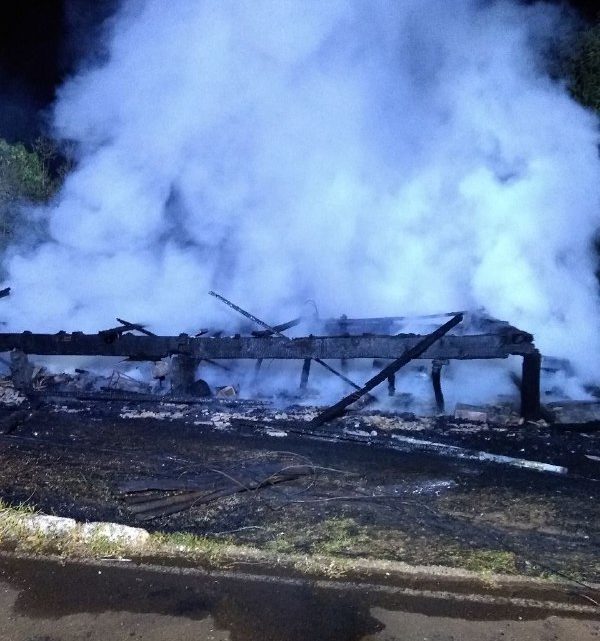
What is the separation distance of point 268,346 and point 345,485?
2.65 m

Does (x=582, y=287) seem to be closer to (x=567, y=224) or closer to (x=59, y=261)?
(x=567, y=224)

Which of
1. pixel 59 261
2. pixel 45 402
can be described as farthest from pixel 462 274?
pixel 59 261

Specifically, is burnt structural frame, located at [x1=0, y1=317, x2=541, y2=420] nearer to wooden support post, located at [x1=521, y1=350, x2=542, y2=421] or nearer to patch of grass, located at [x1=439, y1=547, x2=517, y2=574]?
wooden support post, located at [x1=521, y1=350, x2=542, y2=421]

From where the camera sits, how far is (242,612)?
335cm

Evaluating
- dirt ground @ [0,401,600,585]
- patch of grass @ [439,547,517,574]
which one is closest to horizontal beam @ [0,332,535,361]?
dirt ground @ [0,401,600,585]

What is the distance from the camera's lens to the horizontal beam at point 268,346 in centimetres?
672

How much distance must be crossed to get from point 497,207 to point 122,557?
808cm

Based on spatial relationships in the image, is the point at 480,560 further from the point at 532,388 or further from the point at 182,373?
the point at 182,373

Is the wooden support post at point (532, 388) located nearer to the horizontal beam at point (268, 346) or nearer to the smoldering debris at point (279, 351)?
the smoldering debris at point (279, 351)

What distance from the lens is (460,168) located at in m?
10.3

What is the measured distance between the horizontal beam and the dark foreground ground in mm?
3644

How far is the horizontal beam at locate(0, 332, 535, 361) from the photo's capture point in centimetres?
672

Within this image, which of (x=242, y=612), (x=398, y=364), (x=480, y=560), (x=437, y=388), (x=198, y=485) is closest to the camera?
(x=242, y=612)

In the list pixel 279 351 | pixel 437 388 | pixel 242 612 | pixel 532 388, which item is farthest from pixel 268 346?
pixel 242 612
